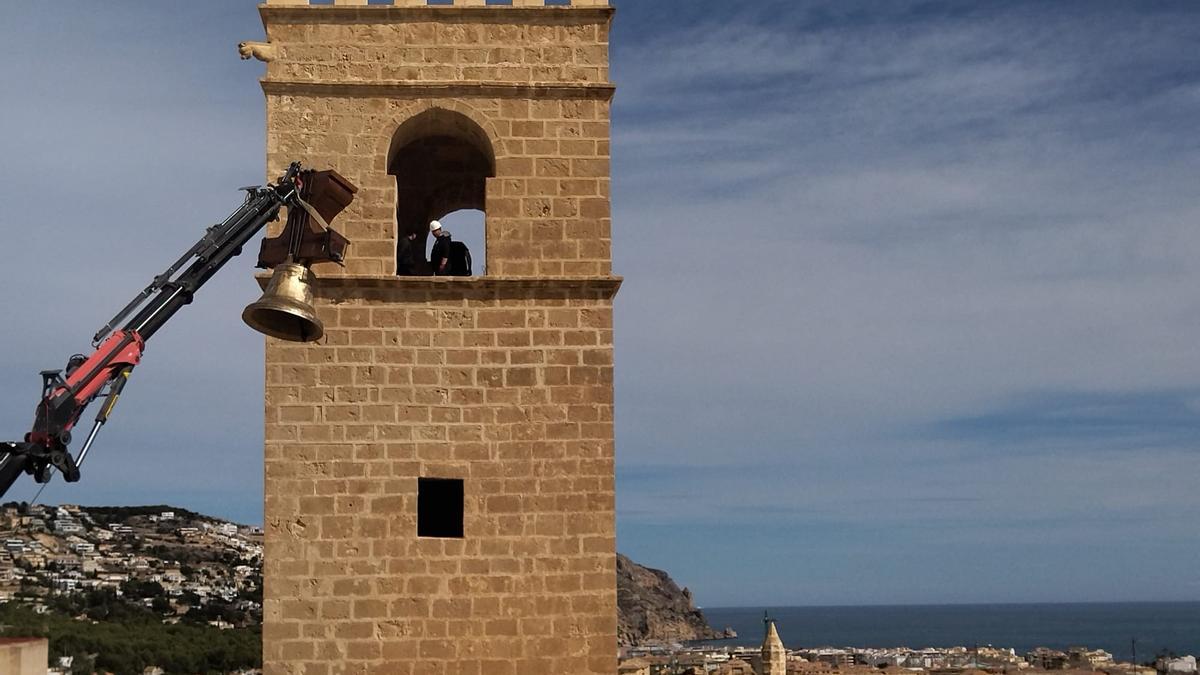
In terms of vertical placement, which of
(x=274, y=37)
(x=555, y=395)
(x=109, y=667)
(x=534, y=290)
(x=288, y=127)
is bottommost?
(x=109, y=667)

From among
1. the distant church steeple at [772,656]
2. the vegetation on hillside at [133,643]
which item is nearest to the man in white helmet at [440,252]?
the vegetation on hillside at [133,643]

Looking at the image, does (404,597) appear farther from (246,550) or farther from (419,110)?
(246,550)

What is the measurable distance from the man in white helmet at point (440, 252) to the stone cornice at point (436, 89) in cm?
126

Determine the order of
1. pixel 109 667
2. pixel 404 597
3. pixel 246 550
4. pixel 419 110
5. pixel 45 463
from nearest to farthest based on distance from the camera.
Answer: pixel 45 463, pixel 404 597, pixel 419 110, pixel 109 667, pixel 246 550

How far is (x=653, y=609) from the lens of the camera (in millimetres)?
116562

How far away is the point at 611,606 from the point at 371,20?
4.91m

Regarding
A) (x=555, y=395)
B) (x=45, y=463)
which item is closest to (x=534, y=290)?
(x=555, y=395)

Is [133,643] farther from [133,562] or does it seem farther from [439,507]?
[439,507]

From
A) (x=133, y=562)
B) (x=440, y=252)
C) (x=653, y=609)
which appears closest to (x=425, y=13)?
(x=440, y=252)

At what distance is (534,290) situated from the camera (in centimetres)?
1136

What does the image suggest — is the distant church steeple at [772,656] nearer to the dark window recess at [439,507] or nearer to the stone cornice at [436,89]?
the dark window recess at [439,507]

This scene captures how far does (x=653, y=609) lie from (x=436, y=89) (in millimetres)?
107645

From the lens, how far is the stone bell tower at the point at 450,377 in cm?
1081

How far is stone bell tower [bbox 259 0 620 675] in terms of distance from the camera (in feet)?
35.5
